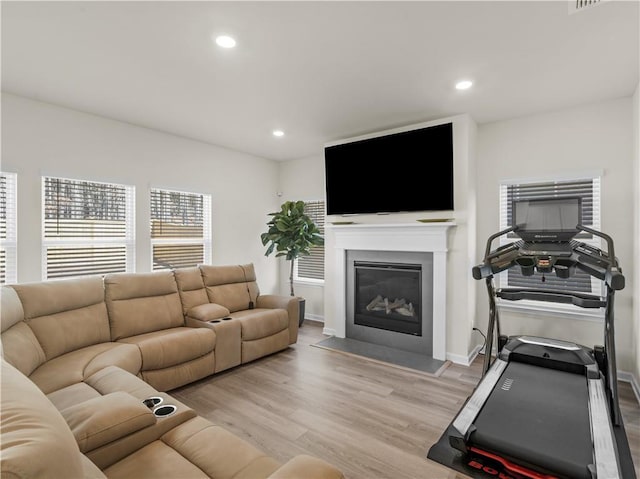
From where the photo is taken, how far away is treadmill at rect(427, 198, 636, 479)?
188cm

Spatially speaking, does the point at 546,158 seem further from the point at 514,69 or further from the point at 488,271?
the point at 488,271

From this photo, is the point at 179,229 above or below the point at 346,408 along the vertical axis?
above

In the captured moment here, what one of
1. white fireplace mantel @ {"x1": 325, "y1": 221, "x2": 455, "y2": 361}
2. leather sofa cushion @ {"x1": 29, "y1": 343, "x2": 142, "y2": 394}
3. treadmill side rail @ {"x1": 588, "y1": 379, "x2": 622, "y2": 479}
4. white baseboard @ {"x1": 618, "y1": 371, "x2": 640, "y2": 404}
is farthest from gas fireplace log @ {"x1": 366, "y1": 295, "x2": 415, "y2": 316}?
leather sofa cushion @ {"x1": 29, "y1": 343, "x2": 142, "y2": 394}

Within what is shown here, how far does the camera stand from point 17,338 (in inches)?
91.8

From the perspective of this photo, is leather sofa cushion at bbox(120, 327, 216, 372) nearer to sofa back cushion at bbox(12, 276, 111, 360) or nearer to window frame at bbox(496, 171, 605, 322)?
sofa back cushion at bbox(12, 276, 111, 360)

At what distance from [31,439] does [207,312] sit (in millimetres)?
2939

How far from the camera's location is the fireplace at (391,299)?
398cm

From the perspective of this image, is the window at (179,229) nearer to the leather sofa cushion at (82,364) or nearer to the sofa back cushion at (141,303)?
the sofa back cushion at (141,303)

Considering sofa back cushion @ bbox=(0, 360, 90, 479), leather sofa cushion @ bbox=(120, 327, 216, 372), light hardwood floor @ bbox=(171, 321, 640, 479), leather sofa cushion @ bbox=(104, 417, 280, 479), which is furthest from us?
leather sofa cushion @ bbox=(120, 327, 216, 372)

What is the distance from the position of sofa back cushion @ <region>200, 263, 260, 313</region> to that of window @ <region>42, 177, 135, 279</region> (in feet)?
3.30

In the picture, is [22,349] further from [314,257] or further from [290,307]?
[314,257]

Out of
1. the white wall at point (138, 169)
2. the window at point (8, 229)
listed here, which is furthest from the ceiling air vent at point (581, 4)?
the window at point (8, 229)

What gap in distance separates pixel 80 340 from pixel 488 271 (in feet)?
11.6

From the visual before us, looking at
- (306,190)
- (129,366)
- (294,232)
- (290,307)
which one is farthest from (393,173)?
(129,366)
